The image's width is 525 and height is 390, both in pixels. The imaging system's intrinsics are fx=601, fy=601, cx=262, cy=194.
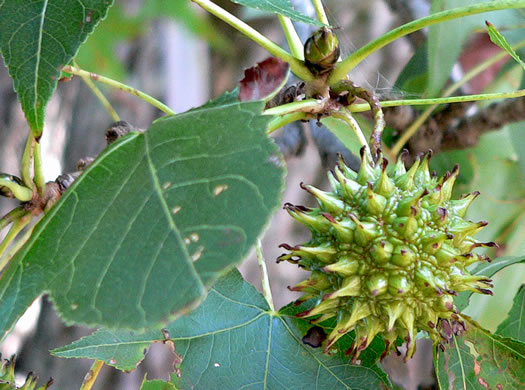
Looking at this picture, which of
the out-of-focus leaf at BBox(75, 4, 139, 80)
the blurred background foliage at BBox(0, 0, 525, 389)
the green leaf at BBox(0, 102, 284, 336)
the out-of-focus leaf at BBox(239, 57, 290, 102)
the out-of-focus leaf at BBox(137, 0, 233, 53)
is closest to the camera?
the green leaf at BBox(0, 102, 284, 336)

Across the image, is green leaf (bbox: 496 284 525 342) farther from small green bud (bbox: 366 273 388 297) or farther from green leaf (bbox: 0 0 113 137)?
green leaf (bbox: 0 0 113 137)

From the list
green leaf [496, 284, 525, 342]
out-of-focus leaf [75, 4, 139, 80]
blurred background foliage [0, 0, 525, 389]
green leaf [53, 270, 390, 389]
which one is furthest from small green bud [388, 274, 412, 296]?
out-of-focus leaf [75, 4, 139, 80]

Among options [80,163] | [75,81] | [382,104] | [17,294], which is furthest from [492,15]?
[75,81]

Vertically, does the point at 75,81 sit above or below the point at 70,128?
above

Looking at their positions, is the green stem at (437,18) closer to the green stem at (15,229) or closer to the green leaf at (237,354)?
the green leaf at (237,354)

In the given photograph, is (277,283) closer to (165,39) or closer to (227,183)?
(165,39)

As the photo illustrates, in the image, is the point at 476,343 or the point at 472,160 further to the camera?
the point at 472,160

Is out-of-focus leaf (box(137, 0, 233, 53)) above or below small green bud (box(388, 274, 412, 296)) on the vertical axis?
above
